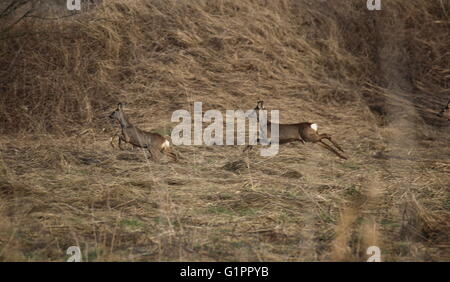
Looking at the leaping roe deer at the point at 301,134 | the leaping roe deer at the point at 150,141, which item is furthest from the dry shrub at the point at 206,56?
the leaping roe deer at the point at 301,134

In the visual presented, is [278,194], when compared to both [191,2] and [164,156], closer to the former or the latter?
A: [164,156]

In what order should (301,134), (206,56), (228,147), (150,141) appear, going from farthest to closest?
(206,56) → (228,147) → (301,134) → (150,141)

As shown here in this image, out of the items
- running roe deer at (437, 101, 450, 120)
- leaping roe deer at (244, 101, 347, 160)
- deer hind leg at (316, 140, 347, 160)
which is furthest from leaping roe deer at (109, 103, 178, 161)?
running roe deer at (437, 101, 450, 120)

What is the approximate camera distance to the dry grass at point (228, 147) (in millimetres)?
5012

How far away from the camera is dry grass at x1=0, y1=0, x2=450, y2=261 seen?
5.01m

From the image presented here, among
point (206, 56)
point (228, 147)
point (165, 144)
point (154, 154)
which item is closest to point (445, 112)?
point (228, 147)

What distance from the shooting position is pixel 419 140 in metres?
8.09

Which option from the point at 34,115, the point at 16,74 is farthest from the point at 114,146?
the point at 16,74

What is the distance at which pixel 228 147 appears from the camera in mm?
7762

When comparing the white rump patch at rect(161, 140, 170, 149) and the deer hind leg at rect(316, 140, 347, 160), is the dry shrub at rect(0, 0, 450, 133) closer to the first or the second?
the white rump patch at rect(161, 140, 170, 149)

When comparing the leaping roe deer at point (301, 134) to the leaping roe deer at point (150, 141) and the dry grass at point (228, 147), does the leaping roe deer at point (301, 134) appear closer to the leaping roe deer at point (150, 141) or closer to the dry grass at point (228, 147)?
the dry grass at point (228, 147)

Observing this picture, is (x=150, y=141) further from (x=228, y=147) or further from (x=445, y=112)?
(x=445, y=112)

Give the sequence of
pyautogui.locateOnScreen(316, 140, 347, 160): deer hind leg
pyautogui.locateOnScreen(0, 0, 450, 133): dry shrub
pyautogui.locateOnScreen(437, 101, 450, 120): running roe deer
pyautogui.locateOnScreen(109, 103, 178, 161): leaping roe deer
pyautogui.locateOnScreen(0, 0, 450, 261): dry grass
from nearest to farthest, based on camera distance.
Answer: pyautogui.locateOnScreen(0, 0, 450, 261): dry grass → pyautogui.locateOnScreen(109, 103, 178, 161): leaping roe deer → pyautogui.locateOnScreen(316, 140, 347, 160): deer hind leg → pyautogui.locateOnScreen(437, 101, 450, 120): running roe deer → pyautogui.locateOnScreen(0, 0, 450, 133): dry shrub

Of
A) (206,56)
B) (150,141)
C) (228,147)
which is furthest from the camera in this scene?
(206,56)
